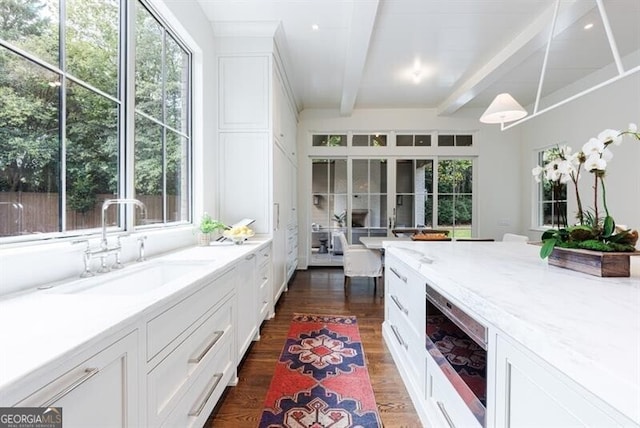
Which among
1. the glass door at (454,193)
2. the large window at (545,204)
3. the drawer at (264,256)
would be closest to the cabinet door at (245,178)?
the drawer at (264,256)

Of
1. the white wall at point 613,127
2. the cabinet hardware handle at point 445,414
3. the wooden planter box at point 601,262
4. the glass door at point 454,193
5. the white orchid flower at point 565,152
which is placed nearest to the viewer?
the wooden planter box at point 601,262

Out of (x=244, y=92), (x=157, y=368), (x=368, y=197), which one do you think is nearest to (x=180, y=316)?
(x=157, y=368)

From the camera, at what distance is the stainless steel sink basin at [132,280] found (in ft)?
4.33

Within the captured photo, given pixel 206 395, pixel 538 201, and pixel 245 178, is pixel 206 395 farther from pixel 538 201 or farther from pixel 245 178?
pixel 538 201

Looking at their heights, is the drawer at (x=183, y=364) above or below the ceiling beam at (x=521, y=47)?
below

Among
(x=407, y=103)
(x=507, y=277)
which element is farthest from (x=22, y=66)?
(x=407, y=103)

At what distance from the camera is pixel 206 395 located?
1.51 m

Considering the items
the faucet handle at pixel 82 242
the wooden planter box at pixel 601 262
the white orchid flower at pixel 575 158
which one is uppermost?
the white orchid flower at pixel 575 158

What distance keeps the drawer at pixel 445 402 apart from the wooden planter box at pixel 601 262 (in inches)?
28.6

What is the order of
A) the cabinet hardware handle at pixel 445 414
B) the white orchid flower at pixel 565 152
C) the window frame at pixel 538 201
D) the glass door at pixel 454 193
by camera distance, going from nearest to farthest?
the cabinet hardware handle at pixel 445 414 < the white orchid flower at pixel 565 152 < the window frame at pixel 538 201 < the glass door at pixel 454 193

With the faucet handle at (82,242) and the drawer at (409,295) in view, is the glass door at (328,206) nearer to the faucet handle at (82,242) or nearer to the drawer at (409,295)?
the drawer at (409,295)

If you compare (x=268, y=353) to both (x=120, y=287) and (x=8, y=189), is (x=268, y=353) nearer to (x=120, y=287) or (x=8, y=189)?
(x=120, y=287)

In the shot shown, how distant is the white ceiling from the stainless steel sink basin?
2.53 metres

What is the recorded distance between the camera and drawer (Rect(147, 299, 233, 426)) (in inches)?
42.4
